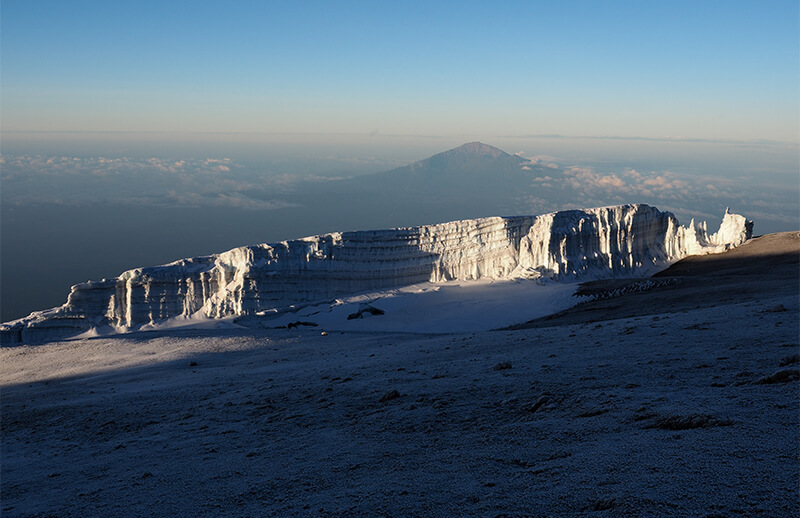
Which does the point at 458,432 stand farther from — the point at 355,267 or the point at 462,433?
the point at 355,267

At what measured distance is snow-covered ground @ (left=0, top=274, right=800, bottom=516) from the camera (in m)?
4.66

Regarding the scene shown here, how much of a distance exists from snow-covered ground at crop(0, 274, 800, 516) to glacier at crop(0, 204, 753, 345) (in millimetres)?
14284

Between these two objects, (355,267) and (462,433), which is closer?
Result: (462,433)

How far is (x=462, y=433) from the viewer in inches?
255

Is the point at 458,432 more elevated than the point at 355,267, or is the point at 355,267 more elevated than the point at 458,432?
the point at 355,267

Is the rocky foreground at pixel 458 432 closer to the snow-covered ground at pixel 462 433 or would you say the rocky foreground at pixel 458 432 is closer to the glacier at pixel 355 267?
the snow-covered ground at pixel 462 433

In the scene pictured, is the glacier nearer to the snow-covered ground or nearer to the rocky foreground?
the rocky foreground

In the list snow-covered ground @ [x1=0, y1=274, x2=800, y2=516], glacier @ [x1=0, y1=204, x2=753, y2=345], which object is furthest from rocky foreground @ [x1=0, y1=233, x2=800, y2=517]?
glacier @ [x1=0, y1=204, x2=753, y2=345]

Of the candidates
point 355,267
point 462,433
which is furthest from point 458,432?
point 355,267

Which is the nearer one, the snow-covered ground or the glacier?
the snow-covered ground

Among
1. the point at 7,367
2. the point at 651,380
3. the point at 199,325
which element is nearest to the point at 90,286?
the point at 199,325

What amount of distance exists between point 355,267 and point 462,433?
23843 millimetres

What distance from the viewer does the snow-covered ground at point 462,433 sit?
466cm

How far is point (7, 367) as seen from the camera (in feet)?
62.2
